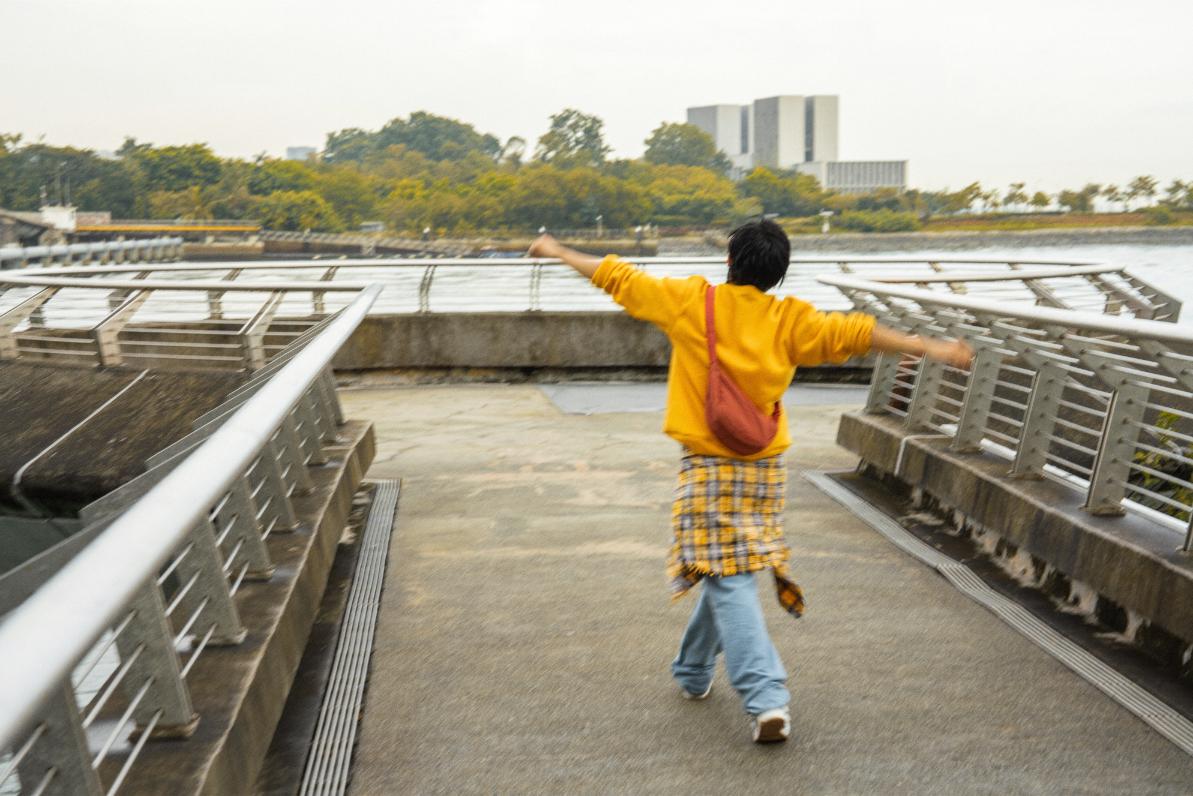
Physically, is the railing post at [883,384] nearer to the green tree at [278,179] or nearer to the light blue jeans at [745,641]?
the light blue jeans at [745,641]

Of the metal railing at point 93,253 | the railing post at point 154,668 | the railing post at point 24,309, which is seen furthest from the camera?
the metal railing at point 93,253

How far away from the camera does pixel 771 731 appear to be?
13.3 ft

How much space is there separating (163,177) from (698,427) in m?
135

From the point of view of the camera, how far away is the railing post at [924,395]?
7934mm

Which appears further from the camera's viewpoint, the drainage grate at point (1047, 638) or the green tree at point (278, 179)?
the green tree at point (278, 179)

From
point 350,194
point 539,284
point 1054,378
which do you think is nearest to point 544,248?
point 1054,378

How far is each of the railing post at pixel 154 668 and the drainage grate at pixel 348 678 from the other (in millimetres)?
632

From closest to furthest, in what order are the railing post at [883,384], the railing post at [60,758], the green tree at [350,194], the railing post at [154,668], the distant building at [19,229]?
the railing post at [60,758]
the railing post at [154,668]
the railing post at [883,384]
the distant building at [19,229]
the green tree at [350,194]

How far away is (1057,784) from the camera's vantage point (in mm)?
3787

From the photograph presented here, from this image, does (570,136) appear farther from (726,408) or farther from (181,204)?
(726,408)

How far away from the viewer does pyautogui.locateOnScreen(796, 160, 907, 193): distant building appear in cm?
5963

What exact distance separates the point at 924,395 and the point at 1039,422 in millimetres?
1666

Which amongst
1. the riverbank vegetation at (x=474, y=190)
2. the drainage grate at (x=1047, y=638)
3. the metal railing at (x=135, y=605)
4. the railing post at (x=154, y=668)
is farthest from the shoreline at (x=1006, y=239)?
the railing post at (x=154, y=668)

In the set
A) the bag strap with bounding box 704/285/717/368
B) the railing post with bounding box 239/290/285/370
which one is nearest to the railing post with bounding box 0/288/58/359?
the railing post with bounding box 239/290/285/370
